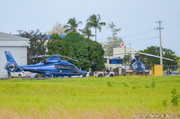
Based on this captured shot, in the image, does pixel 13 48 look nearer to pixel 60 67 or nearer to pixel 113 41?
pixel 60 67

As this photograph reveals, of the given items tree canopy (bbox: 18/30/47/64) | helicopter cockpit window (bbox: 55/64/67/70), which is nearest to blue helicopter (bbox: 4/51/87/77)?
helicopter cockpit window (bbox: 55/64/67/70)

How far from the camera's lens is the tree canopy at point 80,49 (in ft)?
204

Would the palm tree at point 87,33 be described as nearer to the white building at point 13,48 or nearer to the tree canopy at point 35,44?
the tree canopy at point 35,44

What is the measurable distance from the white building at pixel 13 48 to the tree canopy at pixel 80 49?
8.33 metres

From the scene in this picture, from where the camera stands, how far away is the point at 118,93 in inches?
909

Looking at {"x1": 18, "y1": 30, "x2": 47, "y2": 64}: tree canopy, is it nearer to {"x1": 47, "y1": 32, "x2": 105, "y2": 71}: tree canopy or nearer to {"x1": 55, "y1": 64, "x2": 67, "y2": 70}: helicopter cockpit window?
{"x1": 47, "y1": 32, "x2": 105, "y2": 71}: tree canopy

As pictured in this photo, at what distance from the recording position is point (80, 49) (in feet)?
204

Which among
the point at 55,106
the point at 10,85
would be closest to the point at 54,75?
the point at 10,85

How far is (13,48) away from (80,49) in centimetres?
1218

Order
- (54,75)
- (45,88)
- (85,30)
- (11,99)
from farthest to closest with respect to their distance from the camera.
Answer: (85,30), (54,75), (45,88), (11,99)

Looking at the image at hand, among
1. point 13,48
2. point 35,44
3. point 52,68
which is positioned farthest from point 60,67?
point 35,44

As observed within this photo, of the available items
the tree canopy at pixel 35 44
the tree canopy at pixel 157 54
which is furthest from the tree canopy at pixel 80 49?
the tree canopy at pixel 157 54

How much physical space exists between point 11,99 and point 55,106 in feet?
14.5

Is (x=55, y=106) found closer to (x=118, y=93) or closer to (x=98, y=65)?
(x=118, y=93)
